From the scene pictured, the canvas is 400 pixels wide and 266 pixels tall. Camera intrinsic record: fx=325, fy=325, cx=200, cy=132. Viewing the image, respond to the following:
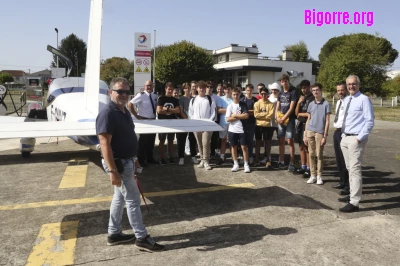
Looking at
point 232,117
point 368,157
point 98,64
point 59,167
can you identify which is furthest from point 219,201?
point 368,157

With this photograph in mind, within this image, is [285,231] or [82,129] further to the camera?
[82,129]

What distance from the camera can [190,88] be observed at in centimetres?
848

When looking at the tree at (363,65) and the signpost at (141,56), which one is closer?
the signpost at (141,56)

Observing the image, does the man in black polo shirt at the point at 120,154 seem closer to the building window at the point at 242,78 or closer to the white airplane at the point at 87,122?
the white airplane at the point at 87,122

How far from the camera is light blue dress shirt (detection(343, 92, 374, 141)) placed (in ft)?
14.6

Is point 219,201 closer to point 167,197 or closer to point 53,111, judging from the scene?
point 167,197

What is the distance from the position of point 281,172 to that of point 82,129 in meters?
3.93

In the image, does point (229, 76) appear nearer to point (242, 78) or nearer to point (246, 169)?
point (242, 78)

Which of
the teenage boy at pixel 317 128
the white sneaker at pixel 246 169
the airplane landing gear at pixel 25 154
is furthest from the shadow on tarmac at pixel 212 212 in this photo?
the airplane landing gear at pixel 25 154

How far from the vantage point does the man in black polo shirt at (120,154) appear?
327 cm

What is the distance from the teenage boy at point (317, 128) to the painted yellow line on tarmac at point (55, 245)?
400 centimetres

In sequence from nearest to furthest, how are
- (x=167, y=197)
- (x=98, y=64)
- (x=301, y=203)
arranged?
(x=301, y=203) < (x=167, y=197) < (x=98, y=64)

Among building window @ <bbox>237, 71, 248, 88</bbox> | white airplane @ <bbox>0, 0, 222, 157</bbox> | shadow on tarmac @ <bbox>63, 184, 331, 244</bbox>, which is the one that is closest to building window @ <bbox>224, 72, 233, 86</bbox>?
building window @ <bbox>237, 71, 248, 88</bbox>

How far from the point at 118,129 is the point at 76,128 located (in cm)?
221
